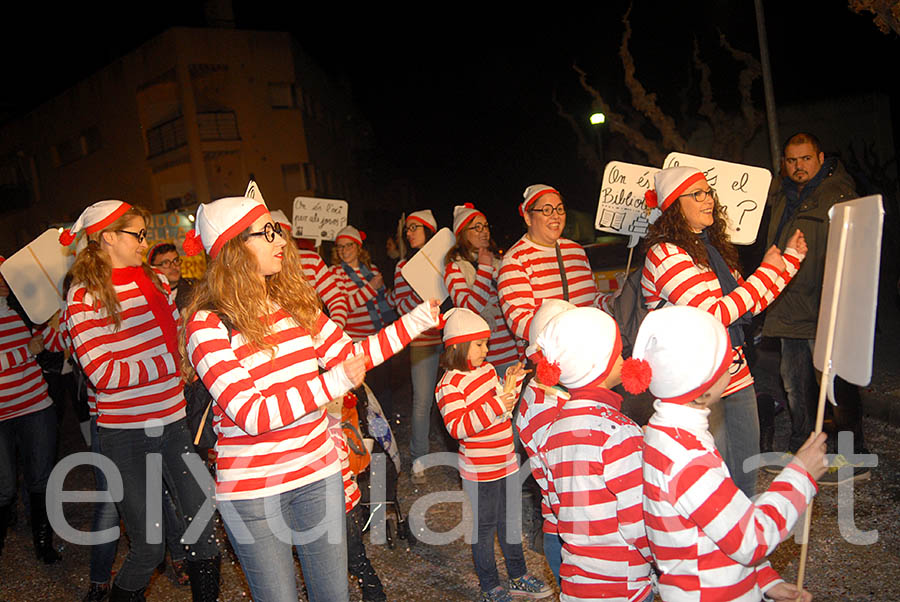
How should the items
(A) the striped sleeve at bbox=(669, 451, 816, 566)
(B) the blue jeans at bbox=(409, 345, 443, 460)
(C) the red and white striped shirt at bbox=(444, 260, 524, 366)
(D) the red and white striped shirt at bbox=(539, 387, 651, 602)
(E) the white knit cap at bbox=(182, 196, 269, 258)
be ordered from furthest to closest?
(B) the blue jeans at bbox=(409, 345, 443, 460)
(C) the red and white striped shirt at bbox=(444, 260, 524, 366)
(E) the white knit cap at bbox=(182, 196, 269, 258)
(D) the red and white striped shirt at bbox=(539, 387, 651, 602)
(A) the striped sleeve at bbox=(669, 451, 816, 566)

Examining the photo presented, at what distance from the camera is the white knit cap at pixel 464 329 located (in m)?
3.97

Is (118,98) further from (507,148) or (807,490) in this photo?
(807,490)

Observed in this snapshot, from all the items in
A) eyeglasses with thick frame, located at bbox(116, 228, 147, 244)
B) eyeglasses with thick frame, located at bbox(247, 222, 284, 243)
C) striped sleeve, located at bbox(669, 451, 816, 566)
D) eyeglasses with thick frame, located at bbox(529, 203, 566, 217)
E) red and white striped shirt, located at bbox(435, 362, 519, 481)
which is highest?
eyeglasses with thick frame, located at bbox(116, 228, 147, 244)

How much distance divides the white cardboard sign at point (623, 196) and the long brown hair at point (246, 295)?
9.18ft

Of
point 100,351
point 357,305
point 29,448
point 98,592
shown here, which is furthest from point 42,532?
point 357,305

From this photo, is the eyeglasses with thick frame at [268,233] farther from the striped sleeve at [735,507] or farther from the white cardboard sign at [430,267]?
the white cardboard sign at [430,267]

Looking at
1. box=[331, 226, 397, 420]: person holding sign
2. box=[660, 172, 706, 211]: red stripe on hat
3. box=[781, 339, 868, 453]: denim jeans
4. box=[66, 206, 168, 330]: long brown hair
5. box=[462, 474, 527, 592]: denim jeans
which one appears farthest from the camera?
box=[331, 226, 397, 420]: person holding sign

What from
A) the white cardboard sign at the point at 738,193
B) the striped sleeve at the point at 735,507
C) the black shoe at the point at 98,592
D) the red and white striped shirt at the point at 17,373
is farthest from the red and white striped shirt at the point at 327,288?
the striped sleeve at the point at 735,507

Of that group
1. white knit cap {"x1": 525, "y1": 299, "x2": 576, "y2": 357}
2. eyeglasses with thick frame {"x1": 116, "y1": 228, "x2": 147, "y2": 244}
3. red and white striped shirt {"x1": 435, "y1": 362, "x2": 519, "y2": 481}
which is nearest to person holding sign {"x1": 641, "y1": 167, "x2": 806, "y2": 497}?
white knit cap {"x1": 525, "y1": 299, "x2": 576, "y2": 357}

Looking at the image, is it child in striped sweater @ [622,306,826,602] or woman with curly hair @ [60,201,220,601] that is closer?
child in striped sweater @ [622,306,826,602]

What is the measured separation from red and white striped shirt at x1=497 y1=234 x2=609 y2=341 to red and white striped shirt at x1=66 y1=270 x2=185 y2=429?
77.3 inches

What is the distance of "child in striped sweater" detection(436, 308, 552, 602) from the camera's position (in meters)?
3.73

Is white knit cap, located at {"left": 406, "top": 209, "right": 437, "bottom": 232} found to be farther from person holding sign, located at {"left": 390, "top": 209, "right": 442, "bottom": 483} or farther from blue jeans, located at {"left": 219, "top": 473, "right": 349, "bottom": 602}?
blue jeans, located at {"left": 219, "top": 473, "right": 349, "bottom": 602}

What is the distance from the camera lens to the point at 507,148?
26875mm
